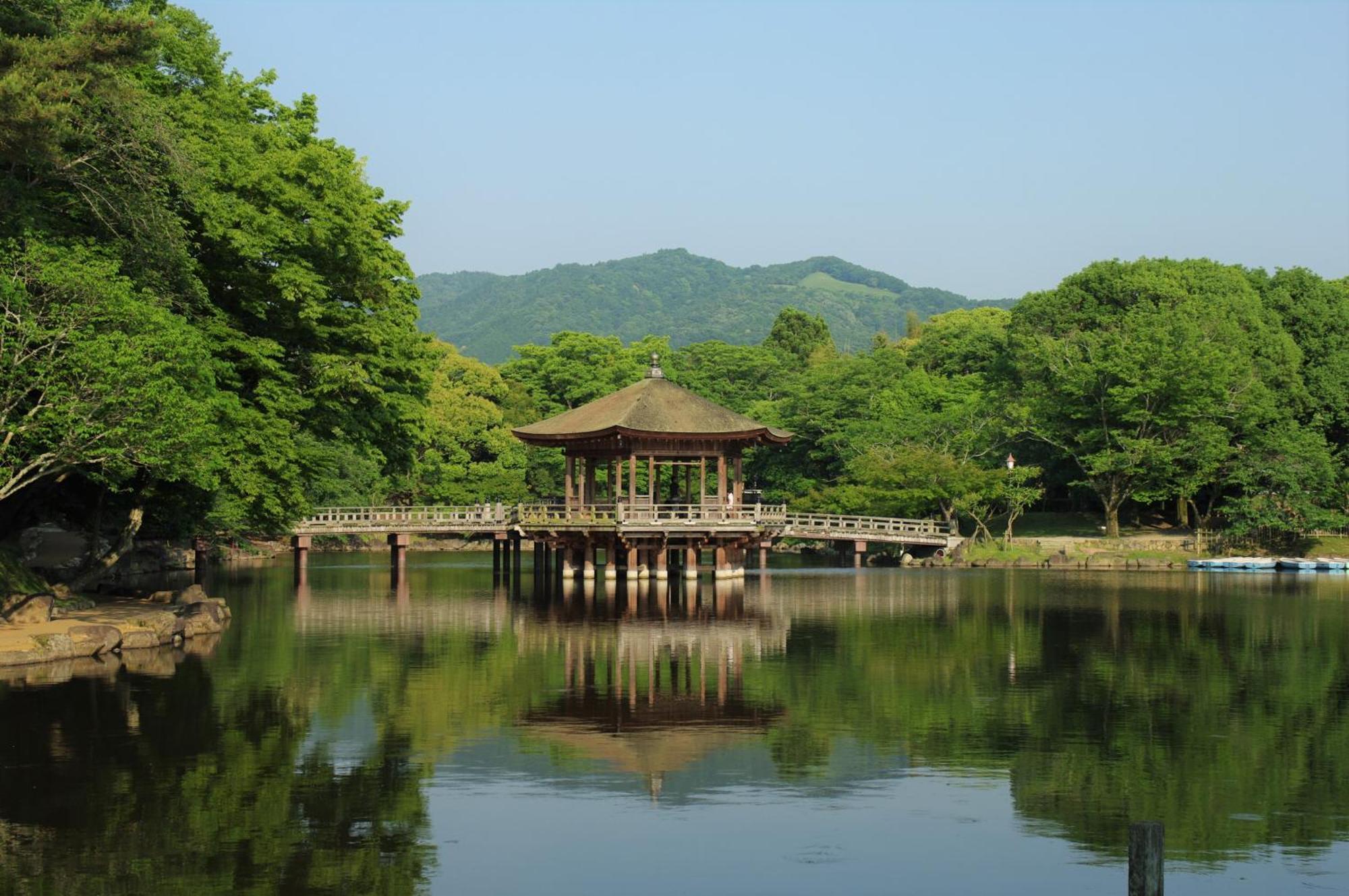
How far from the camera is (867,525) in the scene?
6178 centimetres

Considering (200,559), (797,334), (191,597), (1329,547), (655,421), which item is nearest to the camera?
(191,597)

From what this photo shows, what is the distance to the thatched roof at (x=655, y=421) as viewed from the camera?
4712 centimetres

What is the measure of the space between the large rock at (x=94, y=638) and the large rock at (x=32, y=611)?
1086 mm

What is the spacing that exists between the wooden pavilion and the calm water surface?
13.2 metres

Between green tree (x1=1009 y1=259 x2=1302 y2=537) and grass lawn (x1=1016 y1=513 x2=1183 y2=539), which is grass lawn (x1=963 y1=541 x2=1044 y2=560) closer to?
grass lawn (x1=1016 y1=513 x2=1183 y2=539)

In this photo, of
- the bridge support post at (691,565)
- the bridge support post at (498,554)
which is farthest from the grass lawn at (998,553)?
the bridge support post at (498,554)

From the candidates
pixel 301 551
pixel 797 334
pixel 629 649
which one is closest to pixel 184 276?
pixel 629 649

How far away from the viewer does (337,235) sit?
36.4 meters

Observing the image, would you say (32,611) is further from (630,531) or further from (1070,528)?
(1070,528)

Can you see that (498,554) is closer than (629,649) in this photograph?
No

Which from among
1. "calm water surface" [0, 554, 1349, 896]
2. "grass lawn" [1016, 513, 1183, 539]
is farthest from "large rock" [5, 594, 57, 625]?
"grass lawn" [1016, 513, 1183, 539]

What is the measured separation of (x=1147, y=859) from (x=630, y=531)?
3642cm

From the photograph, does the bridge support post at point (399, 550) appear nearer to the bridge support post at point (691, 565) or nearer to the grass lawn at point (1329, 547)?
the bridge support post at point (691, 565)

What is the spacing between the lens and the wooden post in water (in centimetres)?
1067
